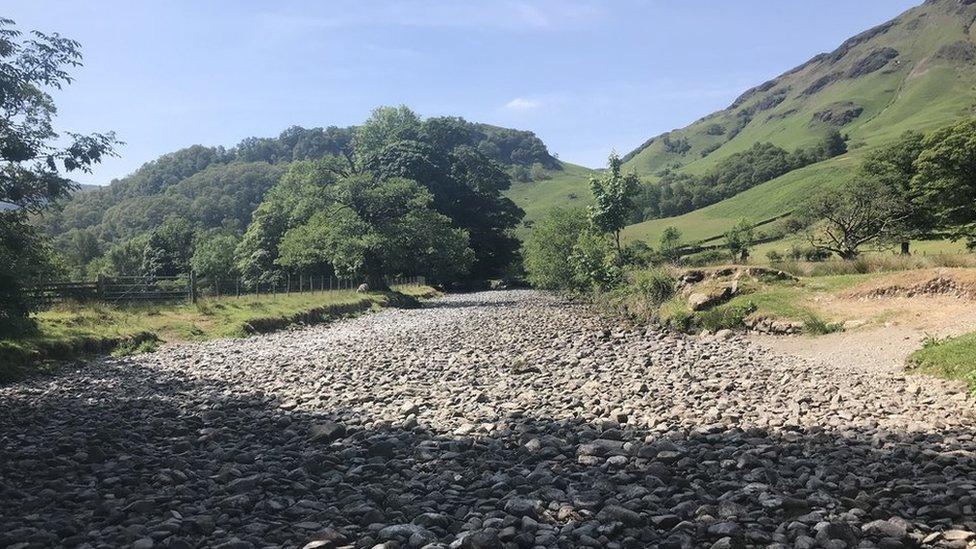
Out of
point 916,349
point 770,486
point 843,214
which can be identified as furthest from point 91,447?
point 843,214

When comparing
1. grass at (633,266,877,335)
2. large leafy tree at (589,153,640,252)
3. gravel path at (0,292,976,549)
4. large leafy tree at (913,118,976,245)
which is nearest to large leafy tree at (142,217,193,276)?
large leafy tree at (589,153,640,252)

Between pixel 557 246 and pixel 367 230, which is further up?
pixel 367 230

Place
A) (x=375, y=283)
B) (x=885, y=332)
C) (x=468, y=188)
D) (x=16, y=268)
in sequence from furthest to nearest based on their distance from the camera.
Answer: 1. (x=468, y=188)
2. (x=375, y=283)
3. (x=885, y=332)
4. (x=16, y=268)

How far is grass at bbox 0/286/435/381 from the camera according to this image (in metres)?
16.6

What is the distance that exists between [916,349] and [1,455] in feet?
53.6

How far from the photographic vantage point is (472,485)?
6.76 meters

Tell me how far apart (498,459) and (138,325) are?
20.3 m

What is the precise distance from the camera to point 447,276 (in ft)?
244

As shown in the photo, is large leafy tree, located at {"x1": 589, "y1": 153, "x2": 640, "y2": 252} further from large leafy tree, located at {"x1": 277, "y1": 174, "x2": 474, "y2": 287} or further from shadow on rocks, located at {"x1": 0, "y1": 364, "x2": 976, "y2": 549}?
shadow on rocks, located at {"x1": 0, "y1": 364, "x2": 976, "y2": 549}

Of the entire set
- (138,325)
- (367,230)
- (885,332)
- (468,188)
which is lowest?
(885,332)

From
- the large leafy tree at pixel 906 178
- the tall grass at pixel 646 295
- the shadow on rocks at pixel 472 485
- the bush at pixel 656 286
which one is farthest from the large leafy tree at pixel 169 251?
the shadow on rocks at pixel 472 485

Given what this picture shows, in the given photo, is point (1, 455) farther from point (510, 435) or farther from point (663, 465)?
point (663, 465)

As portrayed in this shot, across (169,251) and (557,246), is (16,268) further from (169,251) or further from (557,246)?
(169,251)

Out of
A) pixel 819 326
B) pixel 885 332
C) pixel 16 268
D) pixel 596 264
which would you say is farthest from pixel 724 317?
pixel 16 268
